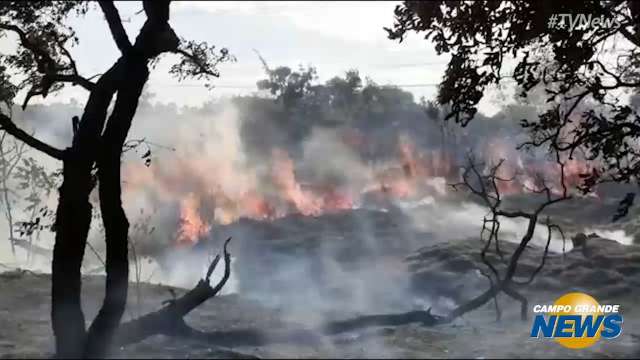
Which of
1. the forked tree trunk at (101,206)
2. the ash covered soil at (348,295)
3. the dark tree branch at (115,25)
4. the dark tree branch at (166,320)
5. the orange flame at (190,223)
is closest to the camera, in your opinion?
the forked tree trunk at (101,206)

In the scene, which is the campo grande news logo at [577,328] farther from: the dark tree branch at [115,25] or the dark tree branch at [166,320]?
the dark tree branch at [115,25]

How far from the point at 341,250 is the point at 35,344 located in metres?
22.4

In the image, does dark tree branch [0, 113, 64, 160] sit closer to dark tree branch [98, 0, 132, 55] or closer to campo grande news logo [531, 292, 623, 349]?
dark tree branch [98, 0, 132, 55]

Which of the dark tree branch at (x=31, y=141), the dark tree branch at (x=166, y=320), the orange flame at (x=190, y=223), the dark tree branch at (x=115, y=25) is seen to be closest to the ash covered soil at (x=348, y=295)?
the dark tree branch at (x=166, y=320)

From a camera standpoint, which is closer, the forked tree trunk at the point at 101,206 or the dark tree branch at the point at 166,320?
the forked tree trunk at the point at 101,206

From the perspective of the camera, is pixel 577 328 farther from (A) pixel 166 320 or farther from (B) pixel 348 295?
(B) pixel 348 295

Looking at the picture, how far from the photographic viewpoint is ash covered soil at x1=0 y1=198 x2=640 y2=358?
13.6 metres

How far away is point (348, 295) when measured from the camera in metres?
24.5

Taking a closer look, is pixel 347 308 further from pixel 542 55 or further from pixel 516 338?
pixel 542 55

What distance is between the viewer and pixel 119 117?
10.9 meters

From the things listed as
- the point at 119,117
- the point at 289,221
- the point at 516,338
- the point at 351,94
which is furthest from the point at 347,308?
the point at 351,94

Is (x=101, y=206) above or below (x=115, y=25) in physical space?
below

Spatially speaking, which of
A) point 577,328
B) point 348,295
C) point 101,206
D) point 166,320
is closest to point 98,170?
point 101,206

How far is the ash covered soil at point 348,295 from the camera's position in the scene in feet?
44.7
